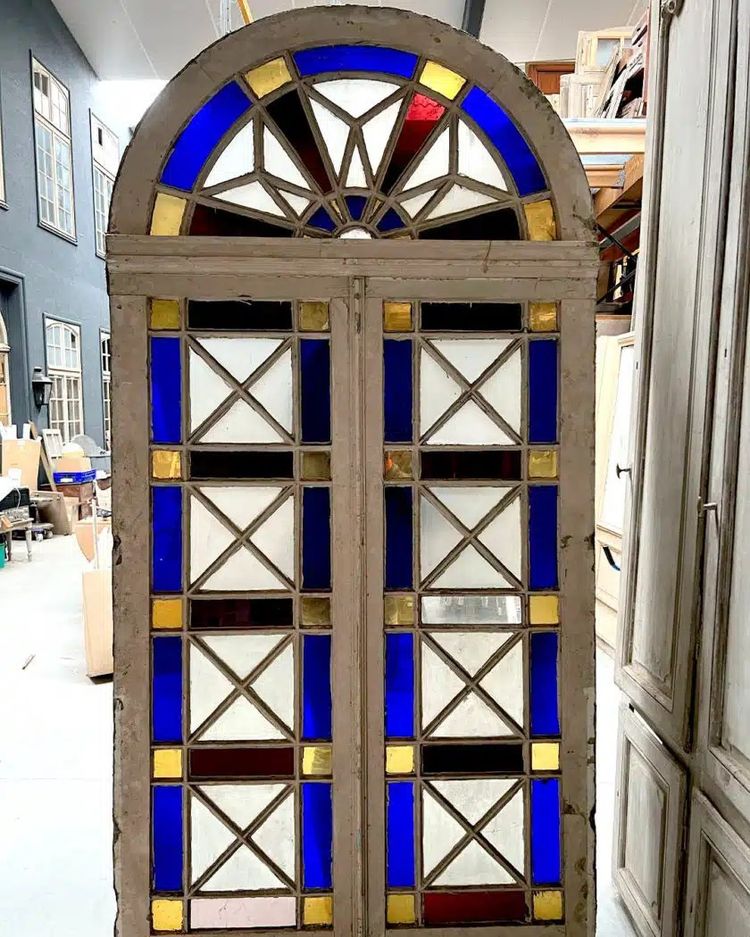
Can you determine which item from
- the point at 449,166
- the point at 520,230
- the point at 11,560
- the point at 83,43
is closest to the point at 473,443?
the point at 520,230

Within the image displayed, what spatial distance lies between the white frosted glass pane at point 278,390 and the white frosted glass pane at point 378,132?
516 mm

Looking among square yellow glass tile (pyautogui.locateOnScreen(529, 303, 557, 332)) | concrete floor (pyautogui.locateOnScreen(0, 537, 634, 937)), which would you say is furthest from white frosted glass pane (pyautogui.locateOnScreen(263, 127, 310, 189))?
concrete floor (pyautogui.locateOnScreen(0, 537, 634, 937))

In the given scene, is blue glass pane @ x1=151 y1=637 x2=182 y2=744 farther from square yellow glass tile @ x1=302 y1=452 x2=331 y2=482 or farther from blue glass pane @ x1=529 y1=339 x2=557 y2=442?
blue glass pane @ x1=529 y1=339 x2=557 y2=442

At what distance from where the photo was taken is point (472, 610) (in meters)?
1.78

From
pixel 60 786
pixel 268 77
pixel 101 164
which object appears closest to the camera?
pixel 268 77

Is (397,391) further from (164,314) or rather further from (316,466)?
(164,314)

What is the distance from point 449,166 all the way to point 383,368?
513 millimetres

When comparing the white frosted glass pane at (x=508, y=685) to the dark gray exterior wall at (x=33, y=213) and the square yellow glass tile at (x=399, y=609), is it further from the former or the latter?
the dark gray exterior wall at (x=33, y=213)

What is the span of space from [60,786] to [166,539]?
1.79m

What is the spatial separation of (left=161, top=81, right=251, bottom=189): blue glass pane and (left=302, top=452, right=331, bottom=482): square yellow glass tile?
0.70m

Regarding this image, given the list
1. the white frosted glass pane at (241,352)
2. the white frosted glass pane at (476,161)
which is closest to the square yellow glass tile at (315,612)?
the white frosted glass pane at (241,352)

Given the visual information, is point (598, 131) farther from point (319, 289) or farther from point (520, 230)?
point (319, 289)

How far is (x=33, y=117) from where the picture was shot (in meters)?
9.17

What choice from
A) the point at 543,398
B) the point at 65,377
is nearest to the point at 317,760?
the point at 543,398
